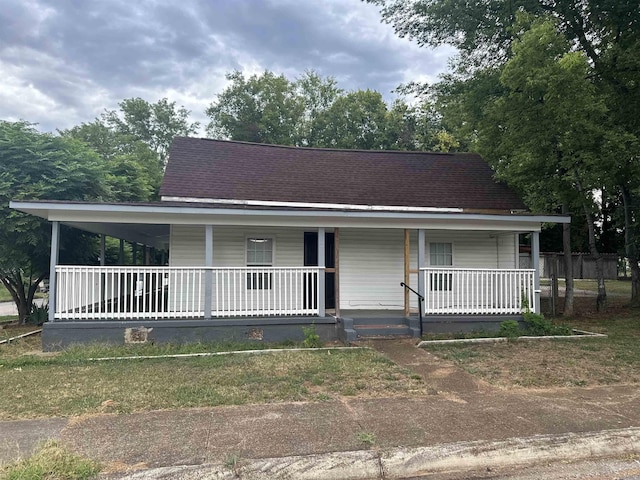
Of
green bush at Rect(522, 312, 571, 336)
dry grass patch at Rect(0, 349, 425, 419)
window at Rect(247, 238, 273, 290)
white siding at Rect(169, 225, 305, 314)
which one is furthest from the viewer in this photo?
window at Rect(247, 238, 273, 290)

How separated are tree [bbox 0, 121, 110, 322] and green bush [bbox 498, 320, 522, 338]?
35.3 ft

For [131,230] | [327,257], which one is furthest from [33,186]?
[327,257]

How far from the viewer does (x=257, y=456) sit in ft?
12.1

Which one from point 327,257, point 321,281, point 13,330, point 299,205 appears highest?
point 299,205

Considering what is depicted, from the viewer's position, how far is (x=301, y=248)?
37.9 feet

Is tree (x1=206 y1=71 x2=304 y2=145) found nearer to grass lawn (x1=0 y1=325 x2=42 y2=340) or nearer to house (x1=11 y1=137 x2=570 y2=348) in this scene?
house (x1=11 y1=137 x2=570 y2=348)

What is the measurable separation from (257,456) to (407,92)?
15683 mm

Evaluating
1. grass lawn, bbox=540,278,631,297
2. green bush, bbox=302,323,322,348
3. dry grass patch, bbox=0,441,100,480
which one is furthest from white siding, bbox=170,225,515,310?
grass lawn, bbox=540,278,631,297

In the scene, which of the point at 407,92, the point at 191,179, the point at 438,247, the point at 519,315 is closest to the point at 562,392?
the point at 519,315

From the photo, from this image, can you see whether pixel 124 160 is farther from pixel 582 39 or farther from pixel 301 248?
pixel 582 39

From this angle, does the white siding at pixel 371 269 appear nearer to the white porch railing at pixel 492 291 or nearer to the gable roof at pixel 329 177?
the gable roof at pixel 329 177

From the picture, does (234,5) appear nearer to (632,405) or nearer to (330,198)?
(330,198)

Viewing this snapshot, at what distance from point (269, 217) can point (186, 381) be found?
161 inches

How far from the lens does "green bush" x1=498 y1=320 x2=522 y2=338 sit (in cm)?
Result: 945
